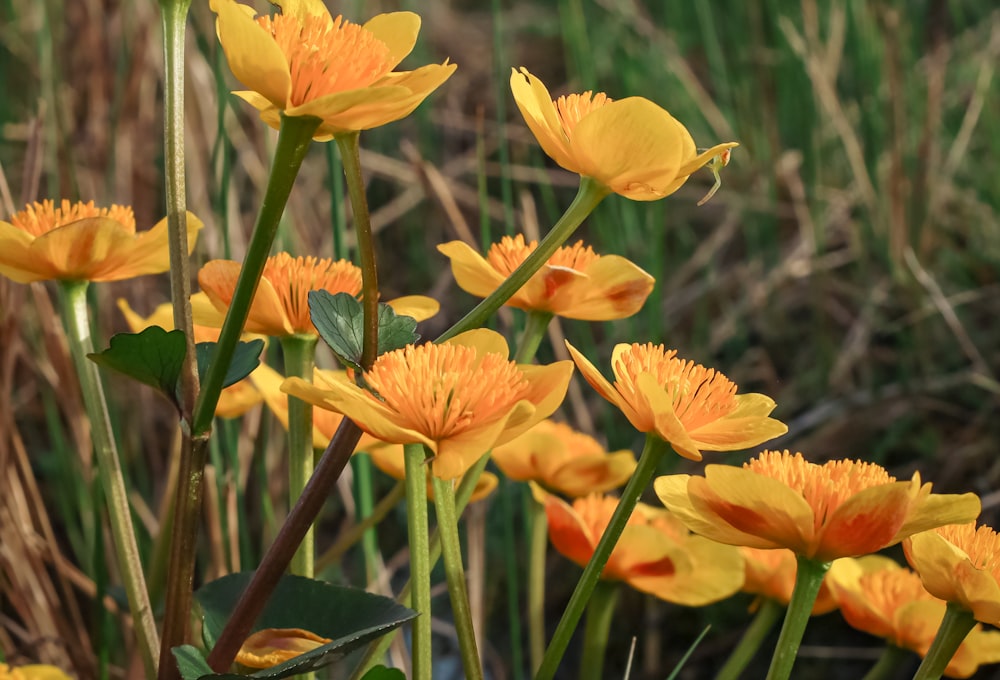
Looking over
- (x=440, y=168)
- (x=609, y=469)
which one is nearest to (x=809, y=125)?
(x=440, y=168)

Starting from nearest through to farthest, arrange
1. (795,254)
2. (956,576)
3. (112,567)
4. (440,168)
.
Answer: (956,576) < (112,567) < (795,254) < (440,168)

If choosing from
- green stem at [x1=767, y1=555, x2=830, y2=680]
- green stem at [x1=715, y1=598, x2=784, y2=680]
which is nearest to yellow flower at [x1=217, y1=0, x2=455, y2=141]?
green stem at [x1=767, y1=555, x2=830, y2=680]

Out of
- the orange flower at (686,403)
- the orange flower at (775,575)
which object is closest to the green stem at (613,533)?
the orange flower at (686,403)

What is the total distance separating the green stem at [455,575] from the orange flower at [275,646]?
0.05 m

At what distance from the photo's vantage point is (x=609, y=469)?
0.71 m

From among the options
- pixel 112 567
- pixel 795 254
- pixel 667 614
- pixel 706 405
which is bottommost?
pixel 667 614

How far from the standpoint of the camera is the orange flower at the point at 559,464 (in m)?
0.71

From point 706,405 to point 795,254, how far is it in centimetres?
123

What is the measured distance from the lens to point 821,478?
0.46 meters

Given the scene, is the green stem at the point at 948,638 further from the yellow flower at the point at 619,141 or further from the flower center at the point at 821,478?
the yellow flower at the point at 619,141

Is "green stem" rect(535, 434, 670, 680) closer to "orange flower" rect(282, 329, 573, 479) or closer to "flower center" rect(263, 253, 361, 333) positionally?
"orange flower" rect(282, 329, 573, 479)

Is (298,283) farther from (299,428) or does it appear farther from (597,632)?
(597,632)

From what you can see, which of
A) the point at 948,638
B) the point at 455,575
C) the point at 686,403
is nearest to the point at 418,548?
the point at 455,575

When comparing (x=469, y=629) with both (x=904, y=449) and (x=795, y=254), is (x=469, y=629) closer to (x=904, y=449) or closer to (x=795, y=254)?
(x=904, y=449)
